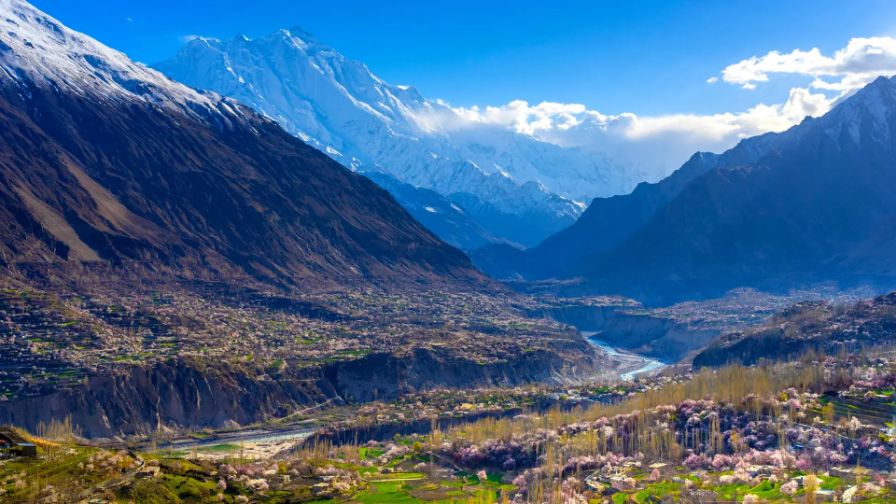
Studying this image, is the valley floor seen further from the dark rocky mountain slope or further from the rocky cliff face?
the dark rocky mountain slope

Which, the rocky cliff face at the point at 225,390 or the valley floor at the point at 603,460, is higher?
the rocky cliff face at the point at 225,390

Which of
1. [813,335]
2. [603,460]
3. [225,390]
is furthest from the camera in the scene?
[813,335]

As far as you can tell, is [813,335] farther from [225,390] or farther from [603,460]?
[225,390]

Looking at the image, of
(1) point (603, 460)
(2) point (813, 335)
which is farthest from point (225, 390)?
(2) point (813, 335)

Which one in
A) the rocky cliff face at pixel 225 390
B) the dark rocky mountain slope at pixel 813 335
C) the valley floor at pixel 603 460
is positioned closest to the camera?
the valley floor at pixel 603 460

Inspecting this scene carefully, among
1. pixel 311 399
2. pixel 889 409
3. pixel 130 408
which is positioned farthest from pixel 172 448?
pixel 889 409

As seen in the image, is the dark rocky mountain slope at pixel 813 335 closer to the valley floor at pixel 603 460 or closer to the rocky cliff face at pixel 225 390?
the rocky cliff face at pixel 225 390

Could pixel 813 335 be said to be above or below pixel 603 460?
above

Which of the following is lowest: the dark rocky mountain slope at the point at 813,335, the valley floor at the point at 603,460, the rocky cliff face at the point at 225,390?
the valley floor at the point at 603,460

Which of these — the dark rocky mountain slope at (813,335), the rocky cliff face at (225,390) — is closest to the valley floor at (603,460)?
the rocky cliff face at (225,390)
